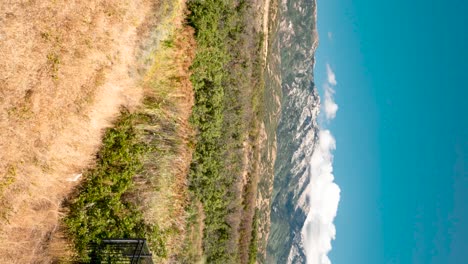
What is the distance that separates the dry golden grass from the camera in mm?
9844

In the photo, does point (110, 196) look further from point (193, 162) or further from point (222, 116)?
point (222, 116)

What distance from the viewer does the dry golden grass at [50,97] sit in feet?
32.3

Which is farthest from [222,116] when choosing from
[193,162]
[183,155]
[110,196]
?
[110,196]

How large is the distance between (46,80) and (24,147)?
1615 millimetres

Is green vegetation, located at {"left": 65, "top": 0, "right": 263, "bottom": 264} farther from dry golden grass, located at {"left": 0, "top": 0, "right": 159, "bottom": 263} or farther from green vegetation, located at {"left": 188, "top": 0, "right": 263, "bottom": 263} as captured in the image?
dry golden grass, located at {"left": 0, "top": 0, "right": 159, "bottom": 263}

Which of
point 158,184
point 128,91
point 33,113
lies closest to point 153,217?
point 158,184

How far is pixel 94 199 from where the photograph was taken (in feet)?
44.8

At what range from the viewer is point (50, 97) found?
35.7ft

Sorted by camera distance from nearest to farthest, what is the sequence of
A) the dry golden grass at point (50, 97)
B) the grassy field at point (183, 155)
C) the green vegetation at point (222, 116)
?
the dry golden grass at point (50, 97)
the grassy field at point (183, 155)
the green vegetation at point (222, 116)

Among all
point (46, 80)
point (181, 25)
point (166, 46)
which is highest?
point (181, 25)

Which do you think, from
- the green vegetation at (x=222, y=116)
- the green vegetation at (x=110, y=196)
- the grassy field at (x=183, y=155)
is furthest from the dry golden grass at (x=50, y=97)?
the green vegetation at (x=222, y=116)

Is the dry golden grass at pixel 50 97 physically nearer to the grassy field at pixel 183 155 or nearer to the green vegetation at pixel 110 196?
the green vegetation at pixel 110 196

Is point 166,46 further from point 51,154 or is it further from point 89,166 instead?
point 51,154

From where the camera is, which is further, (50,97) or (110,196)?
(110,196)
